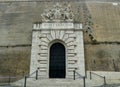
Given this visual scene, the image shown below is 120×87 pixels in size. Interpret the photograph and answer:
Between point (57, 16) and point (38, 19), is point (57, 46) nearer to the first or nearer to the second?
point (57, 16)

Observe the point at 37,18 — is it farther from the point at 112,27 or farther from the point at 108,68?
the point at 108,68

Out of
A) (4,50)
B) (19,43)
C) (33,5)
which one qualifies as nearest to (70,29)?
(19,43)

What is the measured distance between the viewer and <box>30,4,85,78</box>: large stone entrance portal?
2342 centimetres

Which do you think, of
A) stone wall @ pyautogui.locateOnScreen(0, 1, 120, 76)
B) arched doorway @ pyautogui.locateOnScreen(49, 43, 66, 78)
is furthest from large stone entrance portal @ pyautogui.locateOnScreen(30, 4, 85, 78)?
stone wall @ pyautogui.locateOnScreen(0, 1, 120, 76)

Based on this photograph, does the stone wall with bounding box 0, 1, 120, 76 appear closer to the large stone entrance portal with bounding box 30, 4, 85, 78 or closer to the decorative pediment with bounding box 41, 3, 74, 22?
the large stone entrance portal with bounding box 30, 4, 85, 78

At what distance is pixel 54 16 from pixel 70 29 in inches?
88.1

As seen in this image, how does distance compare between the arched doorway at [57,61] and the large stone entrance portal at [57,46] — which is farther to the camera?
the arched doorway at [57,61]

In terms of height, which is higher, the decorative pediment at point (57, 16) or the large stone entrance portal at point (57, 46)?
the decorative pediment at point (57, 16)

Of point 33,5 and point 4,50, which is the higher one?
point 33,5

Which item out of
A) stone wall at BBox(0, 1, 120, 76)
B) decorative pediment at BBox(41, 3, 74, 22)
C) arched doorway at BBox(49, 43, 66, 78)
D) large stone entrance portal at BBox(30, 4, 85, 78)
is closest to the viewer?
large stone entrance portal at BBox(30, 4, 85, 78)

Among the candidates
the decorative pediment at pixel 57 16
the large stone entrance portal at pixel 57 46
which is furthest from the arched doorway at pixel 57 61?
the decorative pediment at pixel 57 16

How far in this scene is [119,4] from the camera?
32094 mm

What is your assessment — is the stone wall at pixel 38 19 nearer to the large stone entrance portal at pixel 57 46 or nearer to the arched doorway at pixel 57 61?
the large stone entrance portal at pixel 57 46

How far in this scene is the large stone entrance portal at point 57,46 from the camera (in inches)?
922
